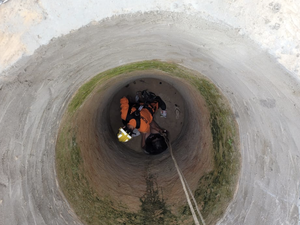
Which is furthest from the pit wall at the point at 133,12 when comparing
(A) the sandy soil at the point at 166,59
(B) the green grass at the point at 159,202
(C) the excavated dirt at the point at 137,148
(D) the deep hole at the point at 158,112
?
(D) the deep hole at the point at 158,112

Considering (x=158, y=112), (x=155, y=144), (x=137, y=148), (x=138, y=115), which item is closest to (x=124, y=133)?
(x=138, y=115)

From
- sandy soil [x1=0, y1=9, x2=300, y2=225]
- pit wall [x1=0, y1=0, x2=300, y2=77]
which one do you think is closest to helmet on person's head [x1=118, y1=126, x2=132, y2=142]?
sandy soil [x1=0, y1=9, x2=300, y2=225]

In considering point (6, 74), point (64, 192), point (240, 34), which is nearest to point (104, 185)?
point (64, 192)

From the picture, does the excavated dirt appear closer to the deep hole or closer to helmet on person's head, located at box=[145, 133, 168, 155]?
the deep hole

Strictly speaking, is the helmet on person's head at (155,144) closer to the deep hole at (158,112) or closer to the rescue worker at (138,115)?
the deep hole at (158,112)

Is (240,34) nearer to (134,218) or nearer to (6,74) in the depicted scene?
(6,74)
